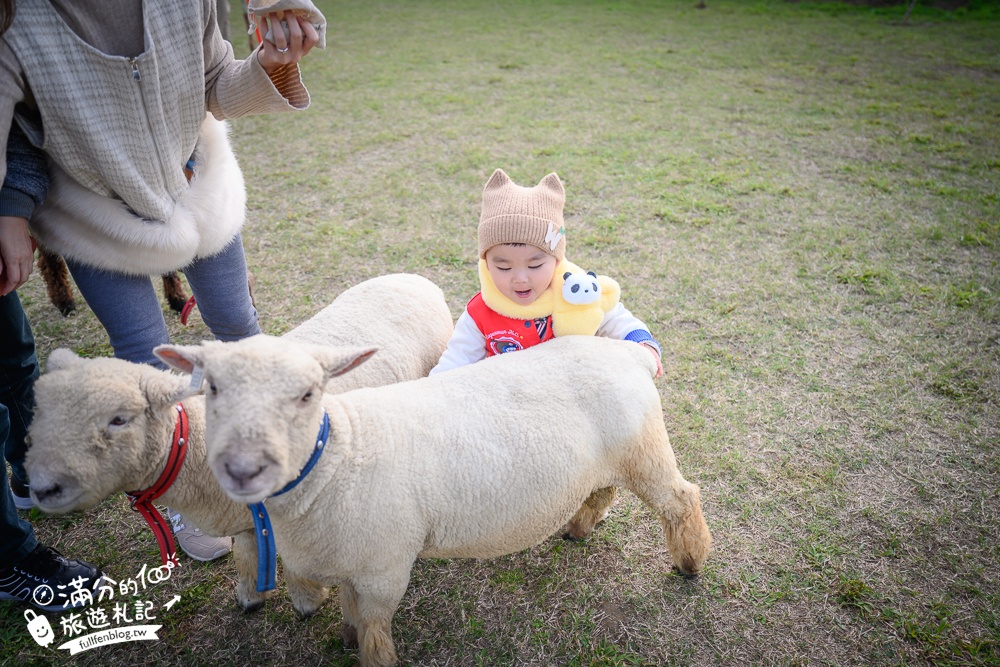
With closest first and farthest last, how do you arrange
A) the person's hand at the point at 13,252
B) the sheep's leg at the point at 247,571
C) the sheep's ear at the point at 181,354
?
the sheep's ear at the point at 181,354
the person's hand at the point at 13,252
the sheep's leg at the point at 247,571

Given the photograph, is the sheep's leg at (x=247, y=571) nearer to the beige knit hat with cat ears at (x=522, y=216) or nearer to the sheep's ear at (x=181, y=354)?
the sheep's ear at (x=181, y=354)

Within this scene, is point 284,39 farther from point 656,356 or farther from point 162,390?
point 656,356

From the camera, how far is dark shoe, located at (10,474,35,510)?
275cm

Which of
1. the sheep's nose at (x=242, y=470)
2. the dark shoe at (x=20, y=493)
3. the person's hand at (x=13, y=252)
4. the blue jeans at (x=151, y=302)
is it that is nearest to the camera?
the sheep's nose at (x=242, y=470)

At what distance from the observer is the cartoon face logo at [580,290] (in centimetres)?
244

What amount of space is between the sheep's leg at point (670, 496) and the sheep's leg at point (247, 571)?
5.25 feet

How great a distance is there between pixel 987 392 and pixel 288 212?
5.70 m

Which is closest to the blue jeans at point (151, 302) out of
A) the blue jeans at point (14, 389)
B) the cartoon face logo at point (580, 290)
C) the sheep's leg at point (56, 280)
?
the blue jeans at point (14, 389)

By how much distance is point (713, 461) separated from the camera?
10.2 feet

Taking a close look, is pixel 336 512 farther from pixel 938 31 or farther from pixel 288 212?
pixel 938 31

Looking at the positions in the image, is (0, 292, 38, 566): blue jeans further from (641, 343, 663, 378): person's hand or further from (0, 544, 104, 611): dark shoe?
(641, 343, 663, 378): person's hand

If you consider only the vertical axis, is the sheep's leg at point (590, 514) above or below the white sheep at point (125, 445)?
below

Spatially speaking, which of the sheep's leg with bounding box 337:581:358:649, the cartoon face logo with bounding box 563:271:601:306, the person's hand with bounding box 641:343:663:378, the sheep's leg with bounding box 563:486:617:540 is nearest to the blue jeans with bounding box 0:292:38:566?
the sheep's leg with bounding box 337:581:358:649

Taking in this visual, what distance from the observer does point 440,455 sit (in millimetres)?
2027
